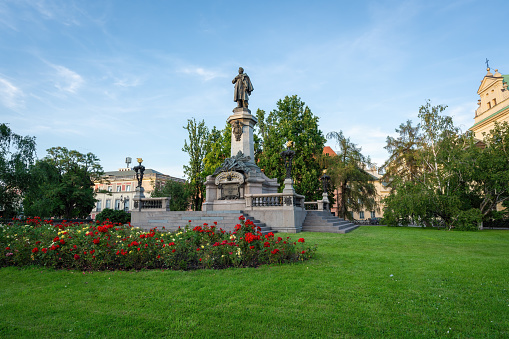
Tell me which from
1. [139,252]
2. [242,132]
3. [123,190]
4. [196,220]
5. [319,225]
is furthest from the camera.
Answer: [123,190]

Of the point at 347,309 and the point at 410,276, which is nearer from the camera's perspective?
the point at 347,309

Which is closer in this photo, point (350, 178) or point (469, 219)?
point (469, 219)

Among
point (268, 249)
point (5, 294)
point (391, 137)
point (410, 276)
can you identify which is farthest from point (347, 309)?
point (391, 137)

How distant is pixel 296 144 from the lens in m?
32.3

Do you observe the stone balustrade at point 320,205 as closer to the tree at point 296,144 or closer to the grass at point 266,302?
the tree at point 296,144

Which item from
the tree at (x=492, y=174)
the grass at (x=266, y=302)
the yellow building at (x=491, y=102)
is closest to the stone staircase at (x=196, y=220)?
the grass at (x=266, y=302)

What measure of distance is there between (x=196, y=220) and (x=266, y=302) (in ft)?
39.8

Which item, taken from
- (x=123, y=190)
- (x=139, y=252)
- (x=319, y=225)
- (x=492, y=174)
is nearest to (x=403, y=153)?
(x=492, y=174)

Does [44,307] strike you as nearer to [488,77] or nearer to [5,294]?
[5,294]

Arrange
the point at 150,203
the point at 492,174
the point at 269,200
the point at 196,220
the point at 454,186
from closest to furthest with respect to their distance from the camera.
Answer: the point at 196,220, the point at 269,200, the point at 150,203, the point at 492,174, the point at 454,186

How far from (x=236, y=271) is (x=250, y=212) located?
35.3 ft

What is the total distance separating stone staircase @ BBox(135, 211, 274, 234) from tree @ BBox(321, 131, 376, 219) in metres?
18.3

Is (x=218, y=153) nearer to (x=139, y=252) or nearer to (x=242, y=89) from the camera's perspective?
(x=242, y=89)

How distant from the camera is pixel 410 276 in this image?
19.9 ft
